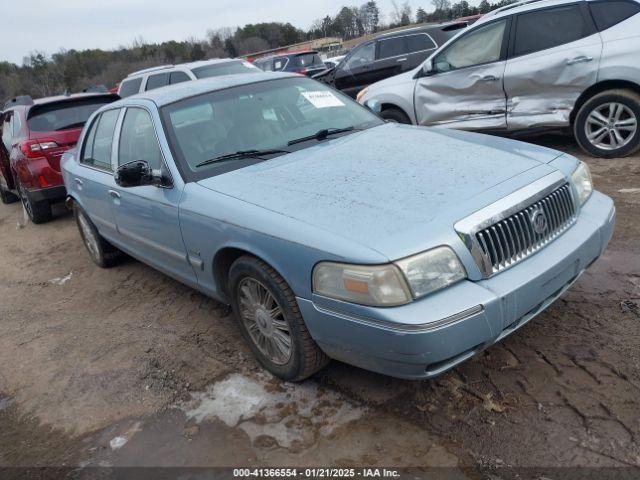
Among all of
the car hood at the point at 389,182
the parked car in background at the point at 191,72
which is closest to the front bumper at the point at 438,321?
the car hood at the point at 389,182

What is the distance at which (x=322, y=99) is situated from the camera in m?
4.16

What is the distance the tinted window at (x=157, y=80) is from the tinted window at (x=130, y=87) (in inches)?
19.9

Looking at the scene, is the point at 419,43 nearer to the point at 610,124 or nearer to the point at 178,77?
the point at 178,77

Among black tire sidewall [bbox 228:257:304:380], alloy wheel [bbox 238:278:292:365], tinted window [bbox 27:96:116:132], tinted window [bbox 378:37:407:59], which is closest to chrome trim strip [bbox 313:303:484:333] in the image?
black tire sidewall [bbox 228:257:304:380]

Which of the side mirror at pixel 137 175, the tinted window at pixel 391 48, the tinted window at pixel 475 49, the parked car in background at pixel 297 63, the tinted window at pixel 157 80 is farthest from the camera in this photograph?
the parked car in background at pixel 297 63

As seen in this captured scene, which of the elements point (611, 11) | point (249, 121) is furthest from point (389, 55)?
point (249, 121)

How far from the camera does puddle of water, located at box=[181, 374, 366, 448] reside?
271 centimetres

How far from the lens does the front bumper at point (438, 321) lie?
7.46 feet

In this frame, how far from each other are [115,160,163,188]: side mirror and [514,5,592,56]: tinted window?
492 centimetres

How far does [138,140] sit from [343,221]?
2.13 metres

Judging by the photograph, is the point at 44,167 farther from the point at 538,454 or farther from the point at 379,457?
the point at 538,454

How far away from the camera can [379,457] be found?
2.46 metres

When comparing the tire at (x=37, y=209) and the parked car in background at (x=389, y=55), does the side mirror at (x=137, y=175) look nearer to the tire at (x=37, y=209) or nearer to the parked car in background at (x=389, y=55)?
the tire at (x=37, y=209)

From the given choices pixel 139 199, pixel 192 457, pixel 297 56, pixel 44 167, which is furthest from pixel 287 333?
pixel 297 56
